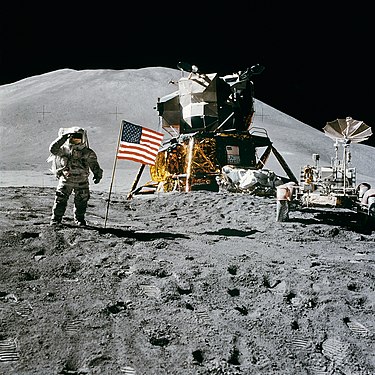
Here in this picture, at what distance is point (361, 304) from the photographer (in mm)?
3287

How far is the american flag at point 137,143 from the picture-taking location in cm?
607

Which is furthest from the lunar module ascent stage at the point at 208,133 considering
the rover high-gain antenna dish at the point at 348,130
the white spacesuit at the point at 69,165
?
the white spacesuit at the point at 69,165

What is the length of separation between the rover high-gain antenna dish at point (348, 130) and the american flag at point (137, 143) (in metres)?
2.98

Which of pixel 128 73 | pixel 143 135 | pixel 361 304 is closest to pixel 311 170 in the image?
pixel 143 135

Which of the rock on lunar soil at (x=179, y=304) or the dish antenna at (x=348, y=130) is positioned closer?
the rock on lunar soil at (x=179, y=304)

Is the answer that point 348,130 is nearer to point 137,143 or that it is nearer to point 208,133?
point 137,143

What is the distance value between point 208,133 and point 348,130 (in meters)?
4.17

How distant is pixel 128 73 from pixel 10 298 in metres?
49.6

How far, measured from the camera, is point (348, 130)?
711 centimetres

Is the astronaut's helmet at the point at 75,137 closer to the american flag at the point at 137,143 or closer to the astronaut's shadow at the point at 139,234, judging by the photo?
the american flag at the point at 137,143

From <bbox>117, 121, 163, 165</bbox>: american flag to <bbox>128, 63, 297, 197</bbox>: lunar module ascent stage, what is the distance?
12.2ft

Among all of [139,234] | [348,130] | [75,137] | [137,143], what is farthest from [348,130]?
[75,137]

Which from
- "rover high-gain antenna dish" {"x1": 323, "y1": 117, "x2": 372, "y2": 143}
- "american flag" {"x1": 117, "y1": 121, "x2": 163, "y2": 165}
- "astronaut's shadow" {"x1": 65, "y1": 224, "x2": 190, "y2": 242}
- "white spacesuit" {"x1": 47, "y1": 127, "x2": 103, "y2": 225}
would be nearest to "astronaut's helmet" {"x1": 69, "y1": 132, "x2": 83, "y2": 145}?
"white spacesuit" {"x1": 47, "y1": 127, "x2": 103, "y2": 225}

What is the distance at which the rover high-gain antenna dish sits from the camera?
23.1 feet
